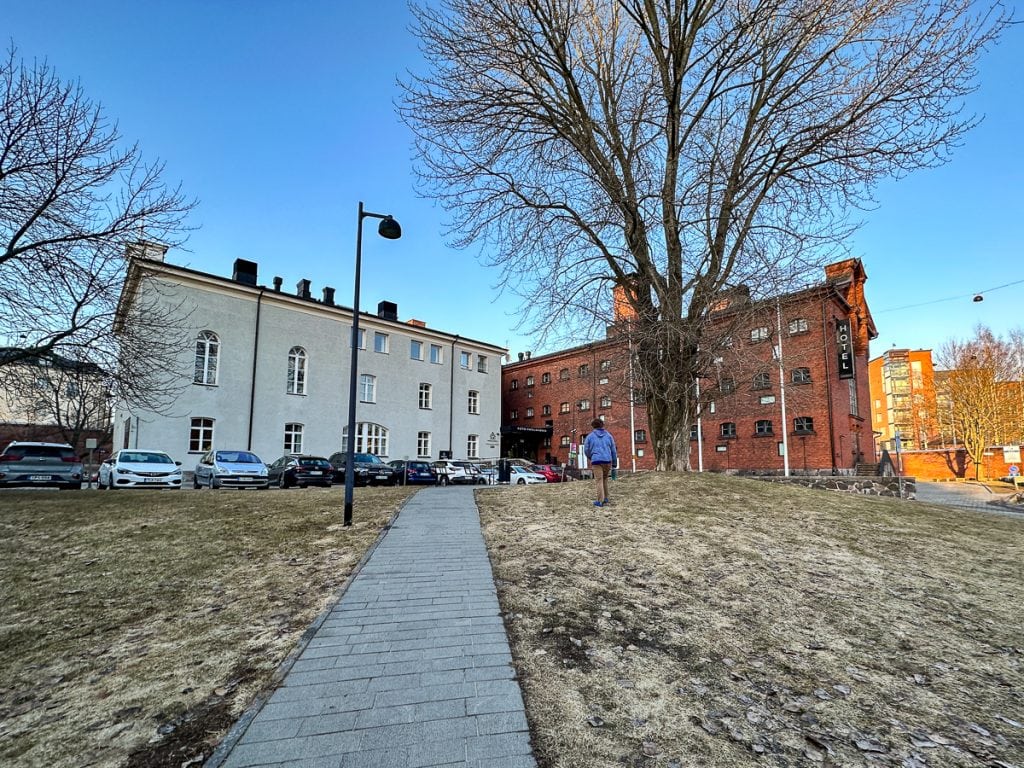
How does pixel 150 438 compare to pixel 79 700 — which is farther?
pixel 150 438

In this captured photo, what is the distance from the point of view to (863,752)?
117 inches

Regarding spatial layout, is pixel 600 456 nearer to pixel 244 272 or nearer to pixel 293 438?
pixel 293 438

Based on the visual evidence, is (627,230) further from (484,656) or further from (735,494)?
(484,656)

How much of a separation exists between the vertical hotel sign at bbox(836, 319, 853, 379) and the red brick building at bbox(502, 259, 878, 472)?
6cm

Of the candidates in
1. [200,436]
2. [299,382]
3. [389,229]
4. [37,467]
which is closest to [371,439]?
[299,382]

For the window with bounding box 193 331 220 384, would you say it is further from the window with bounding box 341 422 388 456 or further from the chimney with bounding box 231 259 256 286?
the window with bounding box 341 422 388 456

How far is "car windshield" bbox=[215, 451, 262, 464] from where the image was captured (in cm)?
1908

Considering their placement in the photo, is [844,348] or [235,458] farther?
[844,348]

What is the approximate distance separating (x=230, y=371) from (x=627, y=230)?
23217 millimetres

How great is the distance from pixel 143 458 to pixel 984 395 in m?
54.7

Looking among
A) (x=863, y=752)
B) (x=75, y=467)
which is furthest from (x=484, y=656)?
(x=75, y=467)

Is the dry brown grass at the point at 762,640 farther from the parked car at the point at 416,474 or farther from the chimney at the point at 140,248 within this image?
the parked car at the point at 416,474

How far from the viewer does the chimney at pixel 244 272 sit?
29.9 meters

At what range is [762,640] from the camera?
179 inches
